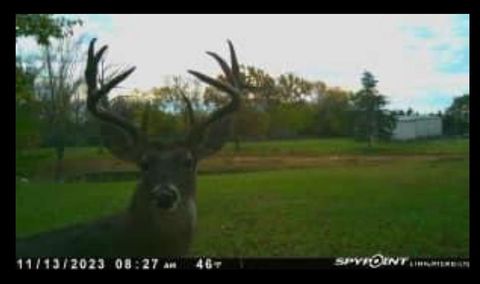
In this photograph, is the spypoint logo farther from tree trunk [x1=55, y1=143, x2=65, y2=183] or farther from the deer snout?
tree trunk [x1=55, y1=143, x2=65, y2=183]

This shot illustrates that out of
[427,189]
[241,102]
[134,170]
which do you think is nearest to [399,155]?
[427,189]

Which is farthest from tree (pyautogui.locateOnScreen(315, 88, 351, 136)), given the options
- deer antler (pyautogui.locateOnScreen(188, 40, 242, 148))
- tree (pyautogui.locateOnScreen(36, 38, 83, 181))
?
tree (pyautogui.locateOnScreen(36, 38, 83, 181))

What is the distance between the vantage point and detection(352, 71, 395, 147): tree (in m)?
7.70

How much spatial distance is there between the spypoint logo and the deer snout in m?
0.80

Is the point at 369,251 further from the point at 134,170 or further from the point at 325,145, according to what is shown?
the point at 134,170

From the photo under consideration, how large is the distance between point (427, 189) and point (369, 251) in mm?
402

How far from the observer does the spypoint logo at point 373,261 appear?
7.60 meters

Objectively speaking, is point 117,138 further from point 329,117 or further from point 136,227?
point 329,117

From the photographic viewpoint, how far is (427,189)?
767 centimetres

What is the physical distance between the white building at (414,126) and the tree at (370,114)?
0.04 metres

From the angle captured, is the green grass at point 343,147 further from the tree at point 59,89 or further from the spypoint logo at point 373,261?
the tree at point 59,89

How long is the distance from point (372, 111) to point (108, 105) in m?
1.25

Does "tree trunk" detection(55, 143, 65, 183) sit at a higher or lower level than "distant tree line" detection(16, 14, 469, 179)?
lower

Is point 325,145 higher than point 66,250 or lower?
higher
